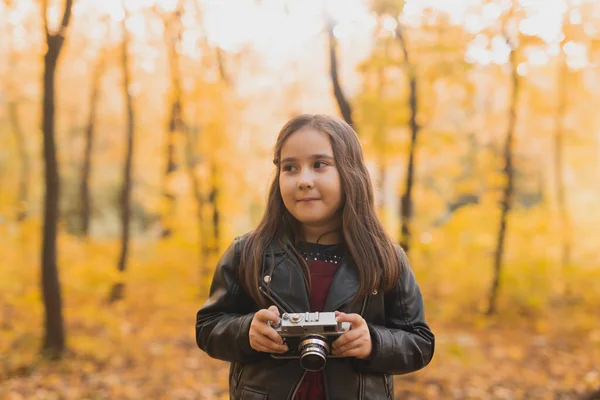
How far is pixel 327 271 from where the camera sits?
1.89 m

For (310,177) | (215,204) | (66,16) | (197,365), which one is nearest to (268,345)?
(310,177)

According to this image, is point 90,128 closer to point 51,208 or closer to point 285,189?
point 51,208

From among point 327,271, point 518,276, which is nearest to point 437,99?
point 518,276

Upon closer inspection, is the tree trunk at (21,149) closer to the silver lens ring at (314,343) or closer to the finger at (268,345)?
the finger at (268,345)

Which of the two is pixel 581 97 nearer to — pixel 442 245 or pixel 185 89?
pixel 442 245

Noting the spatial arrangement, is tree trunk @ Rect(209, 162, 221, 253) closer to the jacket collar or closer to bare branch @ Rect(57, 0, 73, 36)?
bare branch @ Rect(57, 0, 73, 36)

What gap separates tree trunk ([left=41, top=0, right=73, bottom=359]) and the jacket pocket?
18.1 ft

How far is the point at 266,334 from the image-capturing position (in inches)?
63.3

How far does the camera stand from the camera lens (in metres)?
1.49

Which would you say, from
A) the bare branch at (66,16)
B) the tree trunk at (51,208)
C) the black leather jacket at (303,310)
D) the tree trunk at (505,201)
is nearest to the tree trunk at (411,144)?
the tree trunk at (505,201)

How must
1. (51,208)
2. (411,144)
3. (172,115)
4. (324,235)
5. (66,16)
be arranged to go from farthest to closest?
1. (172,115)
2. (411,144)
3. (51,208)
4. (66,16)
5. (324,235)

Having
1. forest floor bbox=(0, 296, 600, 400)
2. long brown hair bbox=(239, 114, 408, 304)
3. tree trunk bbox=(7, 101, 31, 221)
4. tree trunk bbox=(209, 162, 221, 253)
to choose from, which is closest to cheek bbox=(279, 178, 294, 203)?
long brown hair bbox=(239, 114, 408, 304)

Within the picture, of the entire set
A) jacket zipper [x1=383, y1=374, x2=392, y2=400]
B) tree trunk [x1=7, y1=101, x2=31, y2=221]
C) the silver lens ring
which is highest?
tree trunk [x1=7, y1=101, x2=31, y2=221]

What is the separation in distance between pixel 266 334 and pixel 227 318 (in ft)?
0.87
